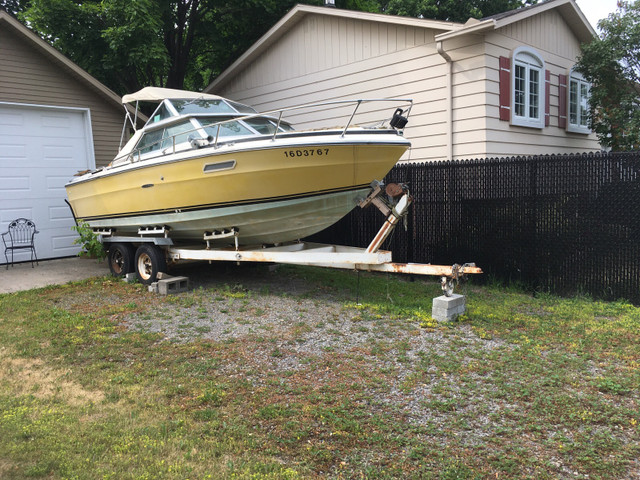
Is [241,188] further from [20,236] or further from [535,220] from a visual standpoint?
[20,236]

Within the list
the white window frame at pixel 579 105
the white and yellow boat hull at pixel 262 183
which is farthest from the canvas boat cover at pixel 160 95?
the white window frame at pixel 579 105

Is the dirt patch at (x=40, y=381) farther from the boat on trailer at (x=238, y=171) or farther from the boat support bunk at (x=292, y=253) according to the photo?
the boat on trailer at (x=238, y=171)

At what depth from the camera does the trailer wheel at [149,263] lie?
764 cm

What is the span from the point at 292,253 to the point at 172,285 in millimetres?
2190

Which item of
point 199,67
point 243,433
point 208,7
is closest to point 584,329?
point 243,433

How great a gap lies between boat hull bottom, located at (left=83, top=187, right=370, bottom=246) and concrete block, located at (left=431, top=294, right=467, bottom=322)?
176 centimetres

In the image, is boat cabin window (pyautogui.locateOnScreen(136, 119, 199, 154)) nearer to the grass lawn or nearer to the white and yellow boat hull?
the white and yellow boat hull

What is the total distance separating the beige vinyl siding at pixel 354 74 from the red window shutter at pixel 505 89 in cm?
104

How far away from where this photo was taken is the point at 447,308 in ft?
18.5

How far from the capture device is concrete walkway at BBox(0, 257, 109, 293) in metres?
8.20

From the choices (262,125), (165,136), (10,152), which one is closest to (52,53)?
(10,152)

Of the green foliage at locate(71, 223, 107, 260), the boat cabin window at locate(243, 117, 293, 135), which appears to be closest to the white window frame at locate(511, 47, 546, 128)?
the boat cabin window at locate(243, 117, 293, 135)

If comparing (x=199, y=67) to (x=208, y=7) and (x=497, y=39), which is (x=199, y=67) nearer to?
(x=208, y=7)

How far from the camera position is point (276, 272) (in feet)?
28.9
